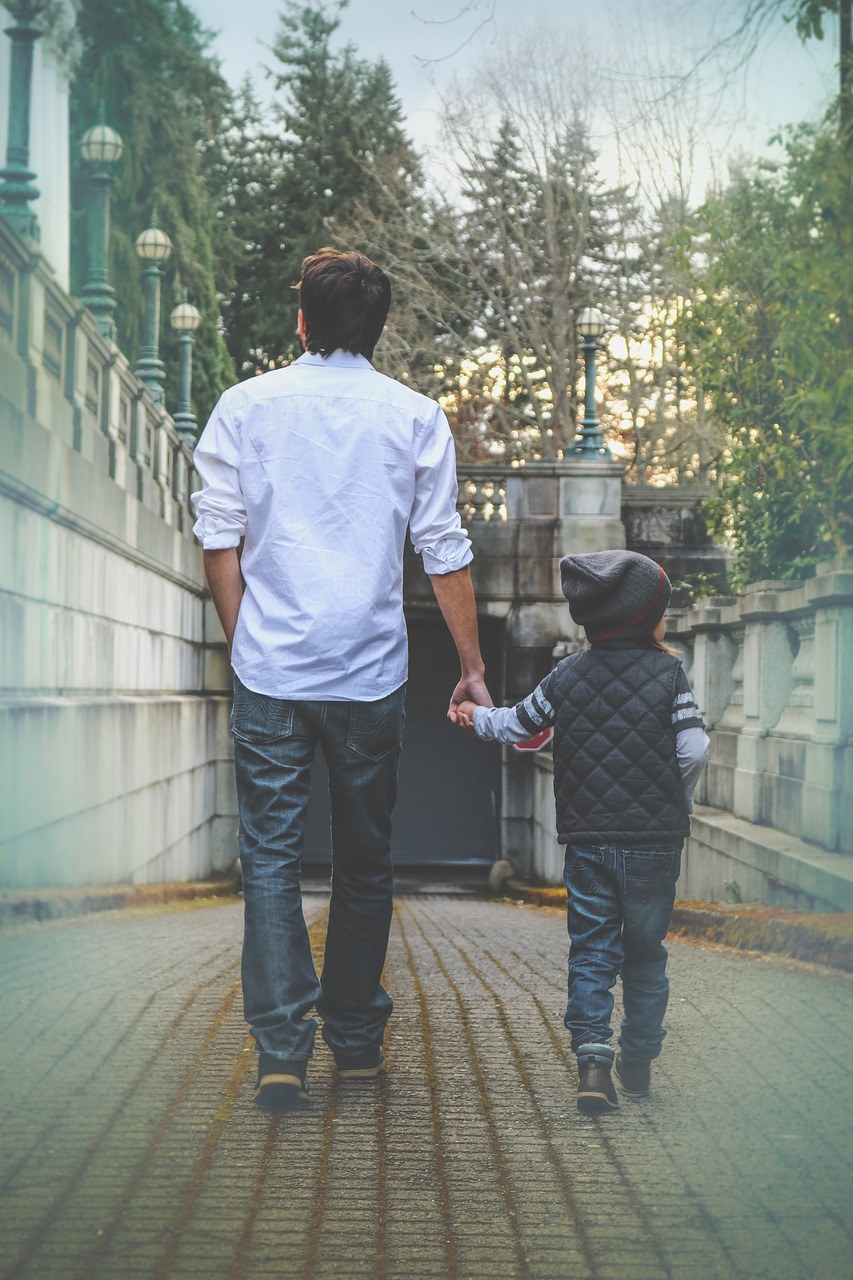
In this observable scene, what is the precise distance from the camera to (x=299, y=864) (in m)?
3.60

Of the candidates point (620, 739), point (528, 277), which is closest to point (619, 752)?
point (620, 739)

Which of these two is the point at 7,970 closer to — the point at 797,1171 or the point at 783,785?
the point at 797,1171

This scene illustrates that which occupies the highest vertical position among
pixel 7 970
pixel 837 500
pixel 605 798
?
pixel 837 500

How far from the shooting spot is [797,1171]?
3146mm

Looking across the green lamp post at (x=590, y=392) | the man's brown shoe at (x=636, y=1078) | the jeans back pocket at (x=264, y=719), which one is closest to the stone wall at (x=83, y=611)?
the jeans back pocket at (x=264, y=719)

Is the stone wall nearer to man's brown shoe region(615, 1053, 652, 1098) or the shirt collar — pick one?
the shirt collar

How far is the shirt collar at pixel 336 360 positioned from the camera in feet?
12.4

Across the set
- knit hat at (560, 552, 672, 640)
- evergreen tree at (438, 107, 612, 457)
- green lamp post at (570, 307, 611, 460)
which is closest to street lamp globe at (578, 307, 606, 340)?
green lamp post at (570, 307, 611, 460)

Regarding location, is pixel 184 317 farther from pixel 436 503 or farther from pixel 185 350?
pixel 436 503

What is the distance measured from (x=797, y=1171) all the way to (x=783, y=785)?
4964 mm

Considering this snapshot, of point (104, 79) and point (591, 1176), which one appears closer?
point (591, 1176)

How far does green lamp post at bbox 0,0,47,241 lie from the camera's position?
837cm

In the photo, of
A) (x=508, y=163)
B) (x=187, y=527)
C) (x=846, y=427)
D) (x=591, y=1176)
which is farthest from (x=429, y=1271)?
(x=508, y=163)

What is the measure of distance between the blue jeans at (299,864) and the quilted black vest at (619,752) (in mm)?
444
